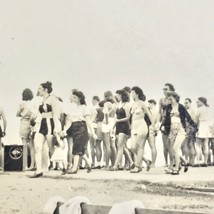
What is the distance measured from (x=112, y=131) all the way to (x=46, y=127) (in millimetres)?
419

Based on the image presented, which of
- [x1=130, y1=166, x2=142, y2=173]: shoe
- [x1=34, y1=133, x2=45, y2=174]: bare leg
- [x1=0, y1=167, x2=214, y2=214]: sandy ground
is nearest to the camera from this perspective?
[x1=0, y1=167, x2=214, y2=214]: sandy ground

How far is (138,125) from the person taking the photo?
3.10 m

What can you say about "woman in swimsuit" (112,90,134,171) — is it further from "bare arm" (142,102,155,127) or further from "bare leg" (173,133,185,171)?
"bare leg" (173,133,185,171)

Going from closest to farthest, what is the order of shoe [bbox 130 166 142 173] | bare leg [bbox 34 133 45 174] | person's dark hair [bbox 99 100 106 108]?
shoe [bbox 130 166 142 173] < person's dark hair [bbox 99 100 106 108] < bare leg [bbox 34 133 45 174]

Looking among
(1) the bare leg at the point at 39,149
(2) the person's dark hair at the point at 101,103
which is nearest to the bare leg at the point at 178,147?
(2) the person's dark hair at the point at 101,103

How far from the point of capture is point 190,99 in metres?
2.99

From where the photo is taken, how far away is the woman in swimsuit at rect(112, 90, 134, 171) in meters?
3.10

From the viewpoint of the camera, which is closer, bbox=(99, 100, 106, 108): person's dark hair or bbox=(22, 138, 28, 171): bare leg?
bbox=(99, 100, 106, 108): person's dark hair

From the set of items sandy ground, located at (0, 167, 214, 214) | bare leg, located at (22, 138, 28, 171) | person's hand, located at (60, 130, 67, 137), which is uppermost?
person's hand, located at (60, 130, 67, 137)

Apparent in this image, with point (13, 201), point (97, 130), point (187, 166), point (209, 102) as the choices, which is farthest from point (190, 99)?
point (13, 201)

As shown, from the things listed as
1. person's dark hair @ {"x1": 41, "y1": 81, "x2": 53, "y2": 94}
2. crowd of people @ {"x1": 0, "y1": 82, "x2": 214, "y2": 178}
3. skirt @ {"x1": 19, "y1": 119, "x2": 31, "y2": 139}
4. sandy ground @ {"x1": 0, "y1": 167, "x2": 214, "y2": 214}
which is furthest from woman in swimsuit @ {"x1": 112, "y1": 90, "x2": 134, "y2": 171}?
skirt @ {"x1": 19, "y1": 119, "x2": 31, "y2": 139}

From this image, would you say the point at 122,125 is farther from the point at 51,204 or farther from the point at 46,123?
the point at 51,204

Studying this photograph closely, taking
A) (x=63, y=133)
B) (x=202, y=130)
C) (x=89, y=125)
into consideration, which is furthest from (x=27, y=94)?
(x=202, y=130)

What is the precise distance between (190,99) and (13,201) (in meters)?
1.21
